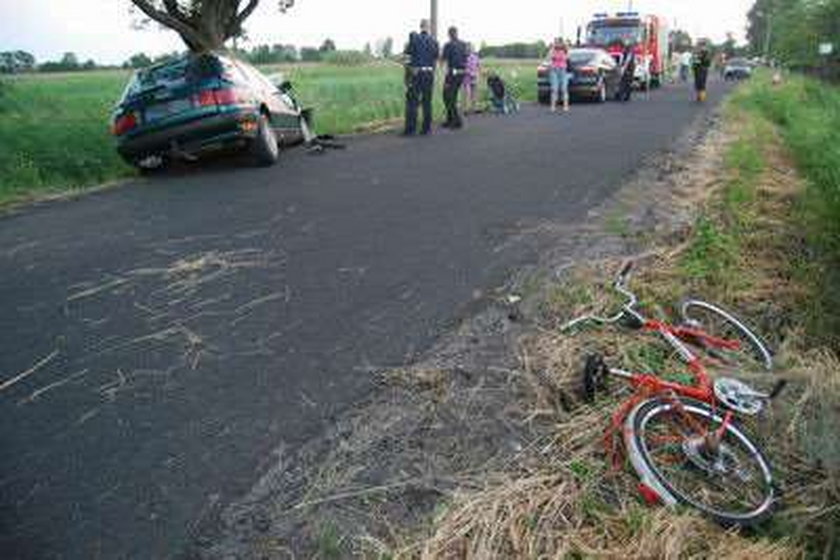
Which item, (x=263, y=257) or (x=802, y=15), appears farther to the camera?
(x=802, y=15)

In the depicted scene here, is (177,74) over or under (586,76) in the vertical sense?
over

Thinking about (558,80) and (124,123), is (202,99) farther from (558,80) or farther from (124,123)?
(558,80)

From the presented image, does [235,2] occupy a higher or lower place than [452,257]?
higher

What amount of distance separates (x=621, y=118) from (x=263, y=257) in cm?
1354

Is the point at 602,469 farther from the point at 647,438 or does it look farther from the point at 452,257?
the point at 452,257

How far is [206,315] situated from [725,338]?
3189 mm

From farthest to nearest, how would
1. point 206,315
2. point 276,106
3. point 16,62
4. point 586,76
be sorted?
point 16,62, point 586,76, point 276,106, point 206,315

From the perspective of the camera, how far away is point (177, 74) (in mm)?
10484

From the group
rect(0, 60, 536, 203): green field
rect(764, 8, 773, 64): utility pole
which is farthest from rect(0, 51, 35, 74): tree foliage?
rect(764, 8, 773, 64): utility pole

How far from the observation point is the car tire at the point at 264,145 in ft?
35.7

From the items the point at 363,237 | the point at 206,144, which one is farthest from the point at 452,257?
the point at 206,144

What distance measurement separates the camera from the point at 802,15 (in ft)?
210

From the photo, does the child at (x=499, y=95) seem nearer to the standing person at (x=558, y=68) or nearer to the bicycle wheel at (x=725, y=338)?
the standing person at (x=558, y=68)

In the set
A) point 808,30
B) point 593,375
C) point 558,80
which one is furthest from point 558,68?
point 808,30
